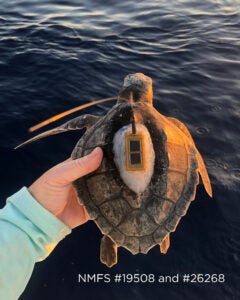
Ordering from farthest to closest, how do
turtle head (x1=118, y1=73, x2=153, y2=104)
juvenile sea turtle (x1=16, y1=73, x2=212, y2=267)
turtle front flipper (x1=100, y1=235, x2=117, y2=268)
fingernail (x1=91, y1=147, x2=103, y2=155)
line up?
turtle head (x1=118, y1=73, x2=153, y2=104) → turtle front flipper (x1=100, y1=235, x2=117, y2=268) → fingernail (x1=91, y1=147, x2=103, y2=155) → juvenile sea turtle (x1=16, y1=73, x2=212, y2=267)

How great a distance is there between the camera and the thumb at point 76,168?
11.5 ft

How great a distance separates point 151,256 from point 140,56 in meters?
6.62

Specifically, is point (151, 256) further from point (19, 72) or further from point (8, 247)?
point (19, 72)

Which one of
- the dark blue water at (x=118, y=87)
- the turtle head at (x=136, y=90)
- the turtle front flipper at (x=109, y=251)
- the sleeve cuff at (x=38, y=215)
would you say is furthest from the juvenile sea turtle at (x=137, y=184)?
the dark blue water at (x=118, y=87)

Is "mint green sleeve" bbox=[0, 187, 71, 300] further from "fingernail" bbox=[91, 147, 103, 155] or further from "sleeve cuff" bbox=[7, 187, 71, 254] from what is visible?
"fingernail" bbox=[91, 147, 103, 155]

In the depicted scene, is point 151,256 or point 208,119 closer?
point 151,256

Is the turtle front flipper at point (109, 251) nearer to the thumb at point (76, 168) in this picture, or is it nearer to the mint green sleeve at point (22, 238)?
the mint green sleeve at point (22, 238)

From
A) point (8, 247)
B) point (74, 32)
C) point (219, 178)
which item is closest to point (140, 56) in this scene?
point (74, 32)

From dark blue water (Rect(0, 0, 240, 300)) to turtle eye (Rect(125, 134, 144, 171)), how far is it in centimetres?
285

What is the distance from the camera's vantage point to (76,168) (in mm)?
3617

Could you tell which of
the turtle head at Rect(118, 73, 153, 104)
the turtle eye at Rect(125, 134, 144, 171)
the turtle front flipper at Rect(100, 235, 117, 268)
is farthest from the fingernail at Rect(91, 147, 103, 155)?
the turtle head at Rect(118, 73, 153, 104)

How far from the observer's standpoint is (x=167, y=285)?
528 centimetres

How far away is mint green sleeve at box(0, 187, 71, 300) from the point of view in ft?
10.8

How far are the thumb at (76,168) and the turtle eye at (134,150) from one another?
523 mm
